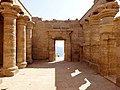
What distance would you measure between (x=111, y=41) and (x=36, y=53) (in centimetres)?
1070

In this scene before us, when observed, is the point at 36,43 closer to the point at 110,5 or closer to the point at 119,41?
the point at 110,5

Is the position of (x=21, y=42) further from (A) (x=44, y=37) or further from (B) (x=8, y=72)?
(A) (x=44, y=37)

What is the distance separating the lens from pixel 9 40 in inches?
328

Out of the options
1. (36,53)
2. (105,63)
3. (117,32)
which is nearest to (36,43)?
(36,53)

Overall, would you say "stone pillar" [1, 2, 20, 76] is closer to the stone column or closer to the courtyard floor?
the courtyard floor

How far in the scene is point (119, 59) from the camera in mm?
5984

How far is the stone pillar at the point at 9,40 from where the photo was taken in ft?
26.3

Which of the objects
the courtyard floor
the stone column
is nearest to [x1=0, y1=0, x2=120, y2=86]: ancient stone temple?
the stone column

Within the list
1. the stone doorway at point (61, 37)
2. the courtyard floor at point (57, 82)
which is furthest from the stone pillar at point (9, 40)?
the stone doorway at point (61, 37)

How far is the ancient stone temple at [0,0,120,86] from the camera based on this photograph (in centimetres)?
795

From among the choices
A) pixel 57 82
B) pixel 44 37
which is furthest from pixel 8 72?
pixel 44 37

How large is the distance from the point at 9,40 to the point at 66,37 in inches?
359

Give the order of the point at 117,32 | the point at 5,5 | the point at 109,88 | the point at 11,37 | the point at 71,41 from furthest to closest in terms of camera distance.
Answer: the point at 71,41, the point at 11,37, the point at 5,5, the point at 117,32, the point at 109,88

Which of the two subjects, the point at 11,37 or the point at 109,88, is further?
the point at 11,37
